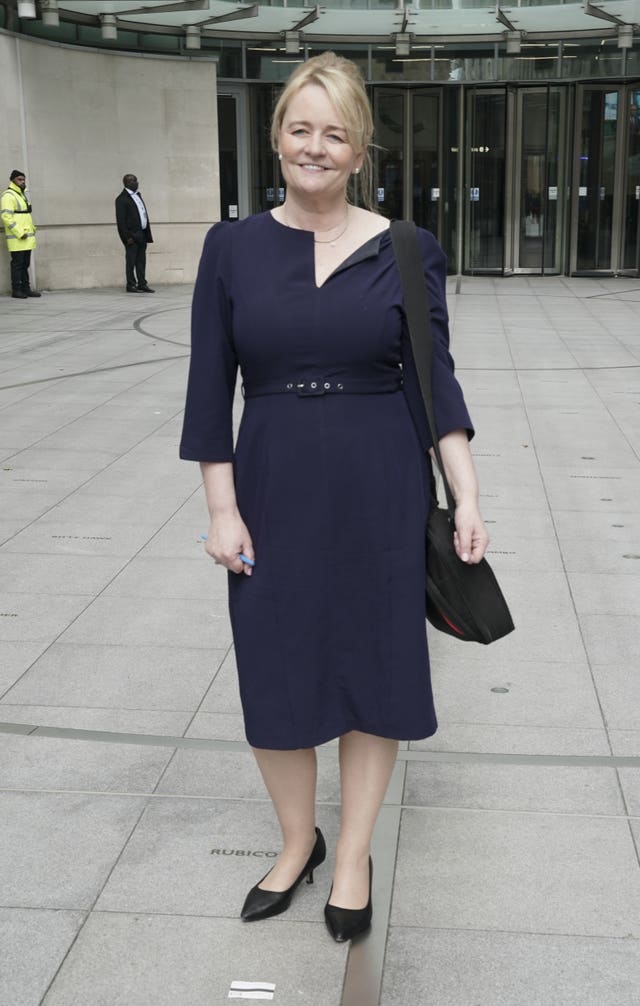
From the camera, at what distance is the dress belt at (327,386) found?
8.50ft

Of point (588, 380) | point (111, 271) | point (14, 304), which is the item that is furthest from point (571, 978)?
point (111, 271)

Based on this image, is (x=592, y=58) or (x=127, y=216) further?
(x=592, y=58)

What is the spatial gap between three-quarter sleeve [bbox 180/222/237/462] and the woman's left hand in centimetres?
51

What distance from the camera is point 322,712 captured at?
272 centimetres

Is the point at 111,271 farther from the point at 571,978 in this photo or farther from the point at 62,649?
the point at 571,978

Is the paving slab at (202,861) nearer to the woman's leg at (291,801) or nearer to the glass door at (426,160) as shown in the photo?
the woman's leg at (291,801)

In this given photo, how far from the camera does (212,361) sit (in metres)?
2.68

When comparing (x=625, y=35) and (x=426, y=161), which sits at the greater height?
(x=625, y=35)

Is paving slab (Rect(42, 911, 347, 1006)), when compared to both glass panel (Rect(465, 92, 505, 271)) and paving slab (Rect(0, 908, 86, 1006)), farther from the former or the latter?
glass panel (Rect(465, 92, 505, 271))

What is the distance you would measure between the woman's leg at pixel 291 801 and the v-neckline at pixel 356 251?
101 cm

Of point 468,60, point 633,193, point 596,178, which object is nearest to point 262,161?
point 468,60

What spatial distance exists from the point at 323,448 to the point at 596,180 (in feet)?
70.6

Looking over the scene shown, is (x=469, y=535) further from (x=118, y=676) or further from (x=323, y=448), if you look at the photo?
→ (x=118, y=676)

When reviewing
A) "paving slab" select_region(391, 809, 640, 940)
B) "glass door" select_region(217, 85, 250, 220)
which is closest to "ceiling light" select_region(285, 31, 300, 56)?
"glass door" select_region(217, 85, 250, 220)
